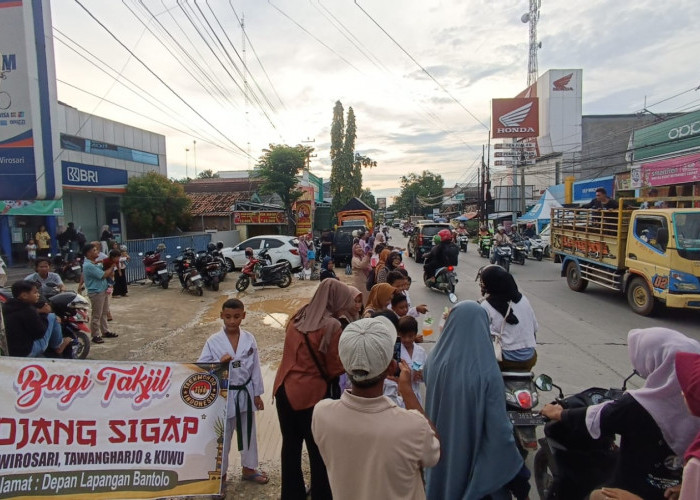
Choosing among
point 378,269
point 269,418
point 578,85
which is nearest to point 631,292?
point 378,269

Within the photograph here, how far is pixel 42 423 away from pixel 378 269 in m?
4.88

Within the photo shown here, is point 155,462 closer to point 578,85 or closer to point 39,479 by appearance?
point 39,479

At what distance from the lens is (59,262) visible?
41.9ft

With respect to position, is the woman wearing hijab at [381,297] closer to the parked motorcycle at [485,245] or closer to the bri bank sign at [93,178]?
the parked motorcycle at [485,245]

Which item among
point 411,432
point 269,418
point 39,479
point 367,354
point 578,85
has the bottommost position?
point 269,418

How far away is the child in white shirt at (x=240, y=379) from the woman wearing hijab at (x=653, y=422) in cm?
233

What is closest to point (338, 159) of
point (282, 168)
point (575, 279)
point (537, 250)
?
point (282, 168)

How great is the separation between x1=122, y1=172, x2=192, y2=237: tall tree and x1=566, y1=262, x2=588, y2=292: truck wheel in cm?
1825

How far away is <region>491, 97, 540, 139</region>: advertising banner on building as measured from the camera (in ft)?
123

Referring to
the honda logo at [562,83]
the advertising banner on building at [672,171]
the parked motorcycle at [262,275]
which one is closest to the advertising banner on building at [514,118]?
the honda logo at [562,83]

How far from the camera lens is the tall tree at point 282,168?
22.8 meters

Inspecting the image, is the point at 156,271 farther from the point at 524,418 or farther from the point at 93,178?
the point at 524,418

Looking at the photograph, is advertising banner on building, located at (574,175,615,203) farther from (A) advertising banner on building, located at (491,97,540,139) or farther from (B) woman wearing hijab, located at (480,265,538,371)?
(B) woman wearing hijab, located at (480,265,538,371)

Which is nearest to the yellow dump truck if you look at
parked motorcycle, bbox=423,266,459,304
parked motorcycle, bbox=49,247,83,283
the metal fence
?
parked motorcycle, bbox=423,266,459,304
